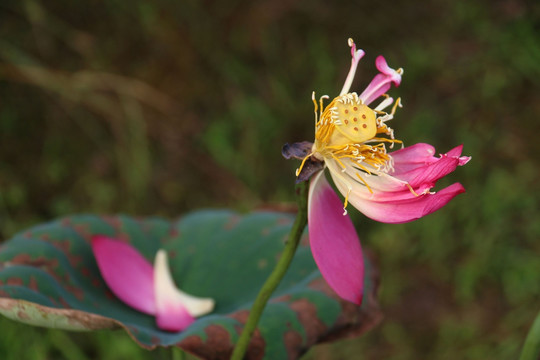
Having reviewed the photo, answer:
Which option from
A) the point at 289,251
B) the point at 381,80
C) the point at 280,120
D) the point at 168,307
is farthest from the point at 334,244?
the point at 280,120

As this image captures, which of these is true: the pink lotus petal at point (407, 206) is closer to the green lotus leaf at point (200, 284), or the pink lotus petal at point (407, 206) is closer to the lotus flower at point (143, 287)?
the green lotus leaf at point (200, 284)

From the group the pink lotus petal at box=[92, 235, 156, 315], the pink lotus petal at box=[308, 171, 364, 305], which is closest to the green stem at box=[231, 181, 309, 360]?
the pink lotus petal at box=[308, 171, 364, 305]

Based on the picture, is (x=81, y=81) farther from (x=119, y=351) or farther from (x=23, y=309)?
(x=23, y=309)

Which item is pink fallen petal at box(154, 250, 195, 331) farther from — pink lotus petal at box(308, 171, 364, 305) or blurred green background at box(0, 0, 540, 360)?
blurred green background at box(0, 0, 540, 360)

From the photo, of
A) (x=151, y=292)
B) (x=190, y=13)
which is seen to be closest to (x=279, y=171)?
(x=190, y=13)

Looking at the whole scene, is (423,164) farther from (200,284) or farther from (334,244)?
(200,284)

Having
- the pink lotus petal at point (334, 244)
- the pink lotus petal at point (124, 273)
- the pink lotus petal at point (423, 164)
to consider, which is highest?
the pink lotus petal at point (423, 164)

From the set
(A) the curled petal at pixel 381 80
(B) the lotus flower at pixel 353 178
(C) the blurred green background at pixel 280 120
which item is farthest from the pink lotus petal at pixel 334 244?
(C) the blurred green background at pixel 280 120
